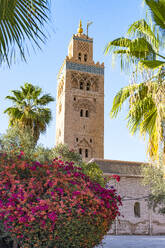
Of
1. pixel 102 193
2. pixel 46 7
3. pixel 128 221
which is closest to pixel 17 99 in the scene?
pixel 128 221

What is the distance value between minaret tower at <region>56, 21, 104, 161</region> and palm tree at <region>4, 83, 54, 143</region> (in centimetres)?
1724

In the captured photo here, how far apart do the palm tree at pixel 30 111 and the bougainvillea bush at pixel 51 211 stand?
12.6m

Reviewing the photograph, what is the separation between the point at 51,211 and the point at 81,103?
34.5 m

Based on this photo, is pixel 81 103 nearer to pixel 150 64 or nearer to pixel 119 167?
pixel 119 167

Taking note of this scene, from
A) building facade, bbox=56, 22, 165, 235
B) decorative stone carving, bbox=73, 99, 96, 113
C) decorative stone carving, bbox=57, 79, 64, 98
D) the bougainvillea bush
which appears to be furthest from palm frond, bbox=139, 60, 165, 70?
decorative stone carving, bbox=57, 79, 64, 98

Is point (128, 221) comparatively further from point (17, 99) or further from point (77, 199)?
point (77, 199)

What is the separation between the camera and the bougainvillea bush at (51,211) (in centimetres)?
520

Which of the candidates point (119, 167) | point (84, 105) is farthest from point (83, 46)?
point (119, 167)

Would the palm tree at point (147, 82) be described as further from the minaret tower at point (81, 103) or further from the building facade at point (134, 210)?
the minaret tower at point (81, 103)

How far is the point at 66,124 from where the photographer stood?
37.7 metres

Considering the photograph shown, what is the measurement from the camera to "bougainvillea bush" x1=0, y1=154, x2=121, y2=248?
5.20 meters

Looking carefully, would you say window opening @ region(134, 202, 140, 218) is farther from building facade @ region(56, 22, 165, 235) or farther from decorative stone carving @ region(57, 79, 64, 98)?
decorative stone carving @ region(57, 79, 64, 98)

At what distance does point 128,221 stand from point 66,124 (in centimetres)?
1907

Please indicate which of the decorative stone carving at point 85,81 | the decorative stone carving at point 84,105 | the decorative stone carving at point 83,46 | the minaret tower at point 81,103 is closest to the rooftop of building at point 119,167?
the minaret tower at point 81,103
